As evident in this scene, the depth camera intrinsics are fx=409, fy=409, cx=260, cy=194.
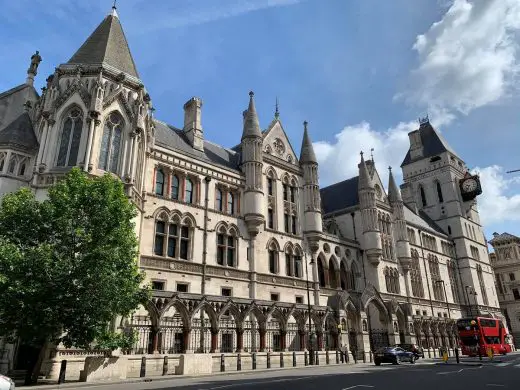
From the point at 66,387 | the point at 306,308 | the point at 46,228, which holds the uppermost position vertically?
the point at 46,228

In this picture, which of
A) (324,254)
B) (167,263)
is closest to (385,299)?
(324,254)

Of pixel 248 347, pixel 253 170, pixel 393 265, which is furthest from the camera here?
pixel 393 265

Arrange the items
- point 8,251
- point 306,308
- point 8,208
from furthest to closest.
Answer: point 306,308 → point 8,208 → point 8,251

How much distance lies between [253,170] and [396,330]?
22899mm

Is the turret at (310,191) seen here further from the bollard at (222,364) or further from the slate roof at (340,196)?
the bollard at (222,364)

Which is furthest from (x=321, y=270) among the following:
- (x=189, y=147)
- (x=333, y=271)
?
(x=189, y=147)

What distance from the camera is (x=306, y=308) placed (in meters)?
33.1

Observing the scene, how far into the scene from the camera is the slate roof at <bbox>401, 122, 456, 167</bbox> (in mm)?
77000

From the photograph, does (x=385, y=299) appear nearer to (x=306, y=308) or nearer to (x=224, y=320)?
(x=306, y=308)

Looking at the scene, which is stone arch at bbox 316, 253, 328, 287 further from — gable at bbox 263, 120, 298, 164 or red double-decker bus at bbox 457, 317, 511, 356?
red double-decker bus at bbox 457, 317, 511, 356

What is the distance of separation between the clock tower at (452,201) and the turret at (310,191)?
1278 inches

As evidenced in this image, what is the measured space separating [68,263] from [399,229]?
4427 cm

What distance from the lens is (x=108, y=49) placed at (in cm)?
3033

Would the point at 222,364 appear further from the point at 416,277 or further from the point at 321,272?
the point at 416,277
